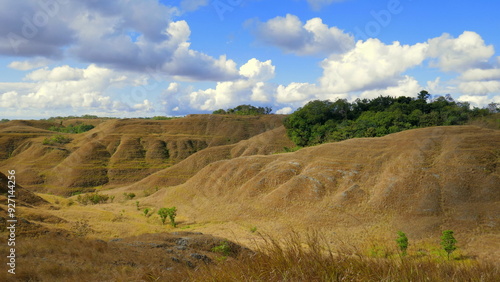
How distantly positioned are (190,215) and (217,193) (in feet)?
17.7

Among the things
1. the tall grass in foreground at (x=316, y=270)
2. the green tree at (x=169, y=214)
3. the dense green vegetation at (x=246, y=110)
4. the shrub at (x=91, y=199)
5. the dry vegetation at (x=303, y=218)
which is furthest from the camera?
the dense green vegetation at (x=246, y=110)

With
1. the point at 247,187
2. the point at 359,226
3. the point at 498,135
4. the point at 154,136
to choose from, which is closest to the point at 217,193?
the point at 247,187

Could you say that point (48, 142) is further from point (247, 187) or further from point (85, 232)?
point (85, 232)

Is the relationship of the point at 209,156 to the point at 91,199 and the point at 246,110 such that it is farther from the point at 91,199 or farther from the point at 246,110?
the point at 246,110

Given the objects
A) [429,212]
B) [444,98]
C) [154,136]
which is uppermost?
[444,98]

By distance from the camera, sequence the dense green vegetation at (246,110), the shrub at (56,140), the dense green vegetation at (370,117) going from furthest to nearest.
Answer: the dense green vegetation at (246,110) → the shrub at (56,140) → the dense green vegetation at (370,117)

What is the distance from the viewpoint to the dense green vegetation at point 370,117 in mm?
69938

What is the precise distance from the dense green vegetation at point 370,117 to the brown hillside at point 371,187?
74.2ft

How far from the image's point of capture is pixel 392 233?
30.9 m

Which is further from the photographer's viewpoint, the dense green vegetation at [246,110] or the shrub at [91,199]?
the dense green vegetation at [246,110]

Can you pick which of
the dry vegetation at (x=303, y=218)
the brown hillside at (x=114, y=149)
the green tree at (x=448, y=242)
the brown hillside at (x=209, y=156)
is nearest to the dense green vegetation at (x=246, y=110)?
the brown hillside at (x=114, y=149)

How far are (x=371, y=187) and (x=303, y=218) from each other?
9.11 m

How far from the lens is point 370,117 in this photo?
7656 centimetres

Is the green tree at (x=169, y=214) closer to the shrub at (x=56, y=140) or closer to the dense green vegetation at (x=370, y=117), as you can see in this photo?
the dense green vegetation at (x=370, y=117)
